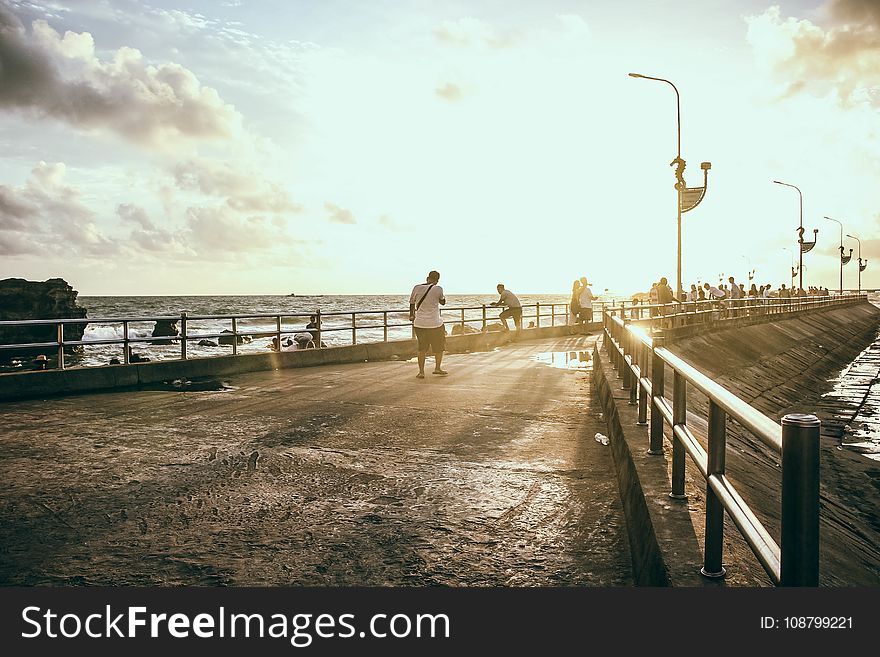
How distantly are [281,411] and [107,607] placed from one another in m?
6.34

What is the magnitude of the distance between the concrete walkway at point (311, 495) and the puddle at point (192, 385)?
2.12 meters

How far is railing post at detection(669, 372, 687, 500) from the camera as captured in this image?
3.87 m

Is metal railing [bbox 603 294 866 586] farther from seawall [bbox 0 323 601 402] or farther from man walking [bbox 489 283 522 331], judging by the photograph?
man walking [bbox 489 283 522 331]

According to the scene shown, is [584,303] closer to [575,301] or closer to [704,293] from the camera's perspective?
[575,301]

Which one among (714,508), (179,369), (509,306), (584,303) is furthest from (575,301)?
(714,508)

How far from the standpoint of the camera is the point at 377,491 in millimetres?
5465

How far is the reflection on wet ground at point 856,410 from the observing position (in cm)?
1362

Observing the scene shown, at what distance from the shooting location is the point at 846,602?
2387 millimetres

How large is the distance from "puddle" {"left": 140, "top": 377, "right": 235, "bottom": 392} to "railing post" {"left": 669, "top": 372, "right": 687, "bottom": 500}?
9549 millimetres

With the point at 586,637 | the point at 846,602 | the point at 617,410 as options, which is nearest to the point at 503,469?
the point at 617,410

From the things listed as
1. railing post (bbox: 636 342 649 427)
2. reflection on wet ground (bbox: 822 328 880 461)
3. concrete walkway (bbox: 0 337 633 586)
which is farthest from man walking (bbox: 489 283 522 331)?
railing post (bbox: 636 342 649 427)

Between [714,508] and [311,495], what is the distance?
3.30m

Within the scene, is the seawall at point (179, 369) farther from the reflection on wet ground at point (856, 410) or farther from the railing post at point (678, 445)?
the railing post at point (678, 445)

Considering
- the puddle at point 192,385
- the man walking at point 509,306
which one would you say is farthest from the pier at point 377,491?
the man walking at point 509,306
